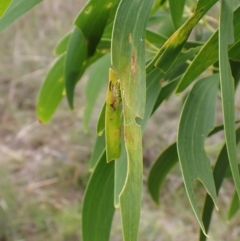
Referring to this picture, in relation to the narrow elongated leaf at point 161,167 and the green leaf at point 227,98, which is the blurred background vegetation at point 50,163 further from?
the green leaf at point 227,98

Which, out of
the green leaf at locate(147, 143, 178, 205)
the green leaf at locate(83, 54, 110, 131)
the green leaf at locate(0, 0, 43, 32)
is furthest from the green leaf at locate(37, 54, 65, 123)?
the green leaf at locate(0, 0, 43, 32)

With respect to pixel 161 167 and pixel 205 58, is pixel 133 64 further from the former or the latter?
pixel 161 167

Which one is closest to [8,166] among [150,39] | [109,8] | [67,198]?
[67,198]

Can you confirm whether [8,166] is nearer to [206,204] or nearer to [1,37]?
[1,37]

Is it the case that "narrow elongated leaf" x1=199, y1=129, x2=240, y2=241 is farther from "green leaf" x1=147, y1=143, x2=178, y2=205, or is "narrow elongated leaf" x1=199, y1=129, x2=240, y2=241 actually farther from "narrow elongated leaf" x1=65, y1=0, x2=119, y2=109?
"narrow elongated leaf" x1=65, y1=0, x2=119, y2=109

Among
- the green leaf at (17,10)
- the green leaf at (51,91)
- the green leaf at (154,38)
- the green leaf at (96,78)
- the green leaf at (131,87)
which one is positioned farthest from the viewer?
the green leaf at (96,78)

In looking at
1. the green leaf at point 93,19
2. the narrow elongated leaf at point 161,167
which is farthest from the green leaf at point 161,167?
the green leaf at point 93,19
